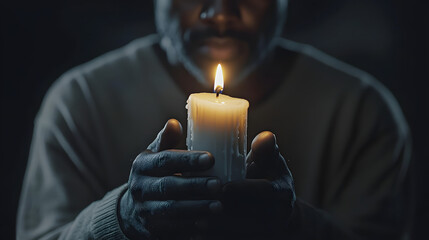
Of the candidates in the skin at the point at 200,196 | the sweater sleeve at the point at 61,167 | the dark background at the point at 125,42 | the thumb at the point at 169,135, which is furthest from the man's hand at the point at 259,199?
the dark background at the point at 125,42

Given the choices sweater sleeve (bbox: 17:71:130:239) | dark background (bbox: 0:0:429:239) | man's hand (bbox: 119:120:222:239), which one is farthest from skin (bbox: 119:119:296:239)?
dark background (bbox: 0:0:429:239)

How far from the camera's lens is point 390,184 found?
3.88 feet

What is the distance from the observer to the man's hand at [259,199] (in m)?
0.67

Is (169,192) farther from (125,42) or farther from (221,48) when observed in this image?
(125,42)

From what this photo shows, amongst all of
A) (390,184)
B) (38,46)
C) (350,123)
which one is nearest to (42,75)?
(38,46)

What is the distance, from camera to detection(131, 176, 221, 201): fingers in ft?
2.07

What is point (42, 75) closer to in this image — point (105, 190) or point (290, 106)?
point (105, 190)

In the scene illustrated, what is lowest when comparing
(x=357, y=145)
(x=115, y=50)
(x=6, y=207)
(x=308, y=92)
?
(x=6, y=207)

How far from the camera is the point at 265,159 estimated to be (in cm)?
70

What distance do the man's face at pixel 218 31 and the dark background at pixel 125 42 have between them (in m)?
0.12

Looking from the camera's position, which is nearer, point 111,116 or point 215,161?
point 215,161

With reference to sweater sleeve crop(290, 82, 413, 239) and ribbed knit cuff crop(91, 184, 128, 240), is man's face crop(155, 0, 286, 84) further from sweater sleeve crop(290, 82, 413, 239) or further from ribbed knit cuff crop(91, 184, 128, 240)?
ribbed knit cuff crop(91, 184, 128, 240)

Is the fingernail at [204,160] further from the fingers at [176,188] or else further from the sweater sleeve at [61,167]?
the sweater sleeve at [61,167]

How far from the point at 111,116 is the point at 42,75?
22cm
